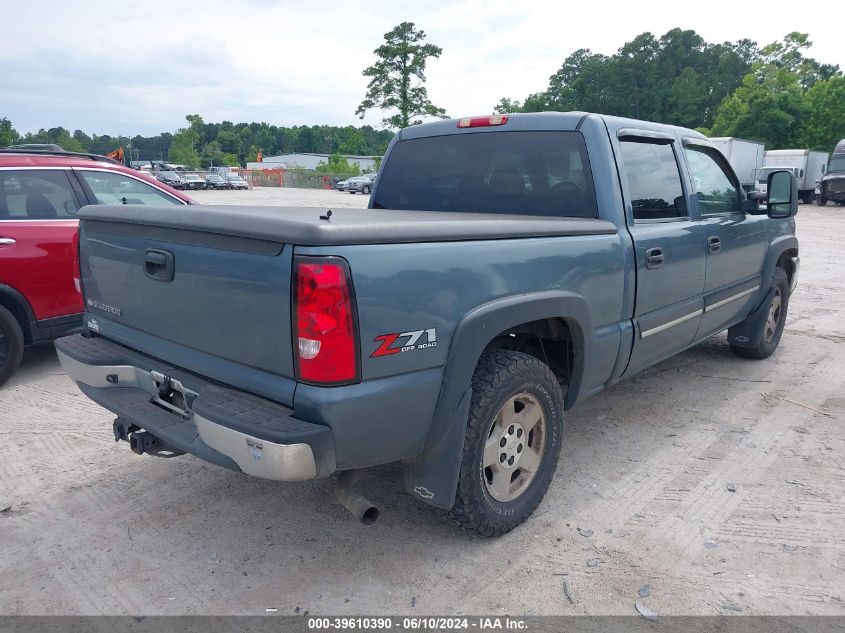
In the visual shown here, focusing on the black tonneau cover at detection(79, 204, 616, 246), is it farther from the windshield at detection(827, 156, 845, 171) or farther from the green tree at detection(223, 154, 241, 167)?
the green tree at detection(223, 154, 241, 167)

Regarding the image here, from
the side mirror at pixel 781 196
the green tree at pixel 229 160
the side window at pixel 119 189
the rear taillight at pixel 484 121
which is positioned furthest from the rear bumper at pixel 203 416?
the green tree at pixel 229 160

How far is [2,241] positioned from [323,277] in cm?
410

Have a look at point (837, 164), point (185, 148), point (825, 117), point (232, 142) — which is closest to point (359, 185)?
point (837, 164)

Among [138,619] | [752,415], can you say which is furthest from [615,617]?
[752,415]

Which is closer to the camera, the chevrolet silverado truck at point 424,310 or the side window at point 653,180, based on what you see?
the chevrolet silverado truck at point 424,310

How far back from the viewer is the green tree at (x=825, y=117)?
138ft

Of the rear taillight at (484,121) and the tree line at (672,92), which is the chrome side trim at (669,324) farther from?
the tree line at (672,92)

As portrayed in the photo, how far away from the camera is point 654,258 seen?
370 centimetres

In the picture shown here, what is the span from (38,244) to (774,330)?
21.0 ft

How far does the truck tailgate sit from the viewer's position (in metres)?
2.31

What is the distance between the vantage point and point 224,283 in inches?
96.2

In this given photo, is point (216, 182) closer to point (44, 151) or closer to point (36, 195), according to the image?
point (44, 151)

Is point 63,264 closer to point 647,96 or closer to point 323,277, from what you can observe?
point 323,277

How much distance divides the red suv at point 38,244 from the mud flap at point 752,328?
5485 millimetres
